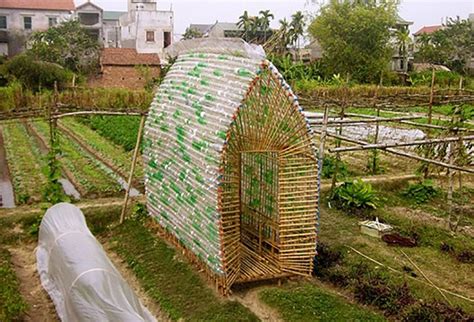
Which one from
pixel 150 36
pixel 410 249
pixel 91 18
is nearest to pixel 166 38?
pixel 150 36

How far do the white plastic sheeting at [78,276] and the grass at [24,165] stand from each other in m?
3.29

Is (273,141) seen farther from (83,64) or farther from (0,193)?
(83,64)

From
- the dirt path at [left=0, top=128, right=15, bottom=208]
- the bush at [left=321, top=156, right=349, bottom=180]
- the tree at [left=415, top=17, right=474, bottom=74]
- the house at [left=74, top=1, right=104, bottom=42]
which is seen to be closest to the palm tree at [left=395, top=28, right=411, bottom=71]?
the tree at [left=415, top=17, right=474, bottom=74]

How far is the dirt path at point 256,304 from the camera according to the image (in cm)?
729

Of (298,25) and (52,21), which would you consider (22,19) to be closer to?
(52,21)

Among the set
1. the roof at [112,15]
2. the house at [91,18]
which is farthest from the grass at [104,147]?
the roof at [112,15]

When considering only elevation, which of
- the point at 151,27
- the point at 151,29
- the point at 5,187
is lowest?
the point at 5,187

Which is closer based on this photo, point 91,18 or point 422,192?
point 422,192

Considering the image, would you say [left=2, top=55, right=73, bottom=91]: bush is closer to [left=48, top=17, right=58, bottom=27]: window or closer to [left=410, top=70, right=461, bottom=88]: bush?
[left=48, top=17, right=58, bottom=27]: window

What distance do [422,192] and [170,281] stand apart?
694 cm

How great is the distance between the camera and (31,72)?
29.4 m

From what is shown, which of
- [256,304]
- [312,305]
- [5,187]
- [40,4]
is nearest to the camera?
[312,305]

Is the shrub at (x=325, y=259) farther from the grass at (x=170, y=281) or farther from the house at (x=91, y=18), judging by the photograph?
the house at (x=91, y=18)

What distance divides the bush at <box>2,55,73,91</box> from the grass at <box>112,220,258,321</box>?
21.5m
